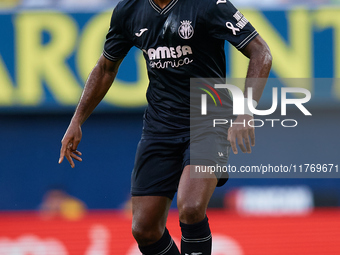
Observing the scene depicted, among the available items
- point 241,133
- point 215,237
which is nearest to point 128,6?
point 241,133

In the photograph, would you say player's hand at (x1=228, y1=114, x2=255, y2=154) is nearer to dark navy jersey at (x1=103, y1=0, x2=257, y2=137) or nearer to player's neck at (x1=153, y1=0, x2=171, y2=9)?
dark navy jersey at (x1=103, y1=0, x2=257, y2=137)

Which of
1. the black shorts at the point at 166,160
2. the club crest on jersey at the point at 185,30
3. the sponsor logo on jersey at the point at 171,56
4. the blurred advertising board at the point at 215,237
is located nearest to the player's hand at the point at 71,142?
the black shorts at the point at 166,160

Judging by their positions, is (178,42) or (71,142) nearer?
(178,42)

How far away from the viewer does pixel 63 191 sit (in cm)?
1004

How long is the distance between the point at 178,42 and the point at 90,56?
6172 millimetres

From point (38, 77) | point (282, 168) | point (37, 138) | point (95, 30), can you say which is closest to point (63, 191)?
point (37, 138)

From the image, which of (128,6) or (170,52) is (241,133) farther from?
(128,6)

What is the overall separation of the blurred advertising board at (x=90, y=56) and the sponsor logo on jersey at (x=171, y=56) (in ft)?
19.0

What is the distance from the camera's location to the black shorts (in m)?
3.80

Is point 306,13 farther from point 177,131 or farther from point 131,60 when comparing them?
point 177,131

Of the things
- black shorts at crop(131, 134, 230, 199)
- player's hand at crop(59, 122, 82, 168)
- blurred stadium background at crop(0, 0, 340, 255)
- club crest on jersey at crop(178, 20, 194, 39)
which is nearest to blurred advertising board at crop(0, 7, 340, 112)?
blurred stadium background at crop(0, 0, 340, 255)

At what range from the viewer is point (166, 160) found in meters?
3.98

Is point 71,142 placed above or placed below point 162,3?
below

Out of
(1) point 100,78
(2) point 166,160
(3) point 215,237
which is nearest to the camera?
(2) point 166,160
